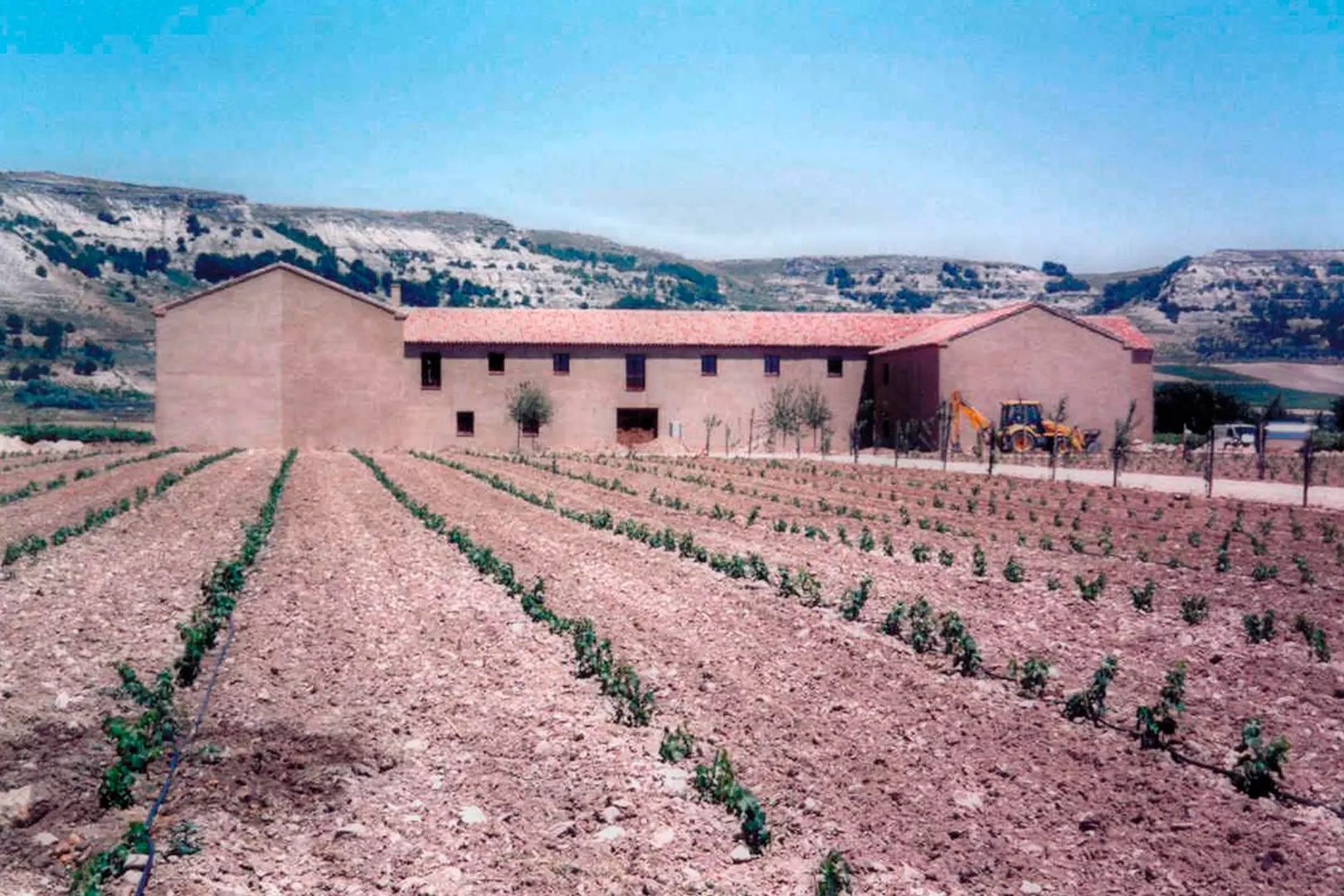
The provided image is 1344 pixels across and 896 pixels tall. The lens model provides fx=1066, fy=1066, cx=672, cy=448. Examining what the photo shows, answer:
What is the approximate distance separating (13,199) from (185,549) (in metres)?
131

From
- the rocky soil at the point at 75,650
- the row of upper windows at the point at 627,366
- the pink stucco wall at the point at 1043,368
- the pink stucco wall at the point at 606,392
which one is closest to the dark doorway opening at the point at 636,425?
the pink stucco wall at the point at 606,392

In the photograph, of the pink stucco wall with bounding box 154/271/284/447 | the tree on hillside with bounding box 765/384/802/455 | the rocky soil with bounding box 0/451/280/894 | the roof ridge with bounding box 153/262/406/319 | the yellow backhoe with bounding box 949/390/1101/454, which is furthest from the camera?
the tree on hillside with bounding box 765/384/802/455

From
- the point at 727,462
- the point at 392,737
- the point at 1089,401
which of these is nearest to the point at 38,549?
the point at 392,737

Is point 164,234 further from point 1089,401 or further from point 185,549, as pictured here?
point 185,549

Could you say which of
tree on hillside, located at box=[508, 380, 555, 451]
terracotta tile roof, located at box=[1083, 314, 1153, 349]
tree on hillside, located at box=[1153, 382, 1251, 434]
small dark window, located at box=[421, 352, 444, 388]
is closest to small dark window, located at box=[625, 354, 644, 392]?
tree on hillside, located at box=[508, 380, 555, 451]

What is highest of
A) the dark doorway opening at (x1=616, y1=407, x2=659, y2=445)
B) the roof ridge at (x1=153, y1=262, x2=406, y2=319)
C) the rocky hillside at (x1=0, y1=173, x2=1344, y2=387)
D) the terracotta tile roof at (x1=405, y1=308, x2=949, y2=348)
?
the rocky hillside at (x1=0, y1=173, x2=1344, y2=387)

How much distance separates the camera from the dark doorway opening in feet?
145

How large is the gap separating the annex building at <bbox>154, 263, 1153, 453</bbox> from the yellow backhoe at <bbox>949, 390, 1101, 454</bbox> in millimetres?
456

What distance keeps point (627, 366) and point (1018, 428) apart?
51.3 feet

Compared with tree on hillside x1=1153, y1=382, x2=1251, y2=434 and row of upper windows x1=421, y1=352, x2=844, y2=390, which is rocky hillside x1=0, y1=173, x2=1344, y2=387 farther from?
tree on hillside x1=1153, y1=382, x2=1251, y2=434

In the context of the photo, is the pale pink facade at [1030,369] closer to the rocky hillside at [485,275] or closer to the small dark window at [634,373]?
the small dark window at [634,373]

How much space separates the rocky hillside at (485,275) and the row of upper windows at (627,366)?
140 ft

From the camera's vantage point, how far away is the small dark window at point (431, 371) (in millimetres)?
42812

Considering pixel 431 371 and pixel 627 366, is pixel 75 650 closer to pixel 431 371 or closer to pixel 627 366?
pixel 431 371
